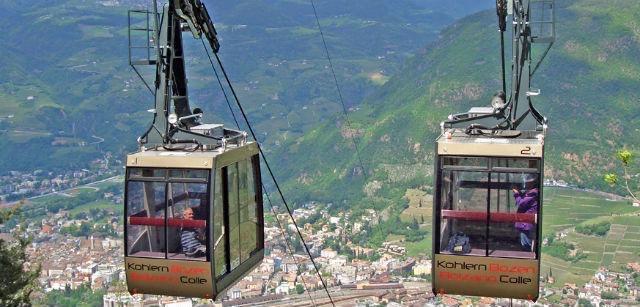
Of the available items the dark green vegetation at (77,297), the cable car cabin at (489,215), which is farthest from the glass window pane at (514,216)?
the dark green vegetation at (77,297)

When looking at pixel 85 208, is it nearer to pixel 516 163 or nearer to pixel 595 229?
pixel 595 229

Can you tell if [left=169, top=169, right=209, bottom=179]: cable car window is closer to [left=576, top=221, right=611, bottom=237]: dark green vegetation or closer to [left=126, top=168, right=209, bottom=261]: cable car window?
[left=126, top=168, right=209, bottom=261]: cable car window

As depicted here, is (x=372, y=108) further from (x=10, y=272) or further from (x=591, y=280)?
(x=10, y=272)

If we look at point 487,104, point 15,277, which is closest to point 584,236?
point 487,104

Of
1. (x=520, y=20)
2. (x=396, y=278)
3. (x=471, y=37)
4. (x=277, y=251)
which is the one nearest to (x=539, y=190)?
(x=520, y=20)

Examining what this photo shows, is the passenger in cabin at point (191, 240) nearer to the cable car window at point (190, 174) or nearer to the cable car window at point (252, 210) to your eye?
the cable car window at point (190, 174)

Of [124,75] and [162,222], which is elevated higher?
[162,222]
